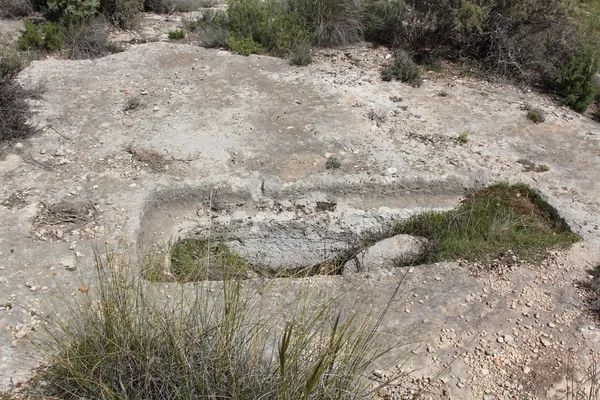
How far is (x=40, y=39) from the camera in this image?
8.60 m

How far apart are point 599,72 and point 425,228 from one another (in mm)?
4821

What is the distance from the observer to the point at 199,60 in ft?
28.0

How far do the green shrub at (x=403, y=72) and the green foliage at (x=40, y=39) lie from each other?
5109mm

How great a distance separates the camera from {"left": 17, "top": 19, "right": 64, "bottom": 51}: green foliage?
28.2 feet

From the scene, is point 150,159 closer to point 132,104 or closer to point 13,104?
point 132,104

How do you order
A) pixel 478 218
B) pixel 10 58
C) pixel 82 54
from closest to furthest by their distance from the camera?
pixel 478 218 → pixel 10 58 → pixel 82 54

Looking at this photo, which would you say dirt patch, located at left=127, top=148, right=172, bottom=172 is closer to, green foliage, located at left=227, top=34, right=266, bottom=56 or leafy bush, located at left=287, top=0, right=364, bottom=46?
green foliage, located at left=227, top=34, right=266, bottom=56

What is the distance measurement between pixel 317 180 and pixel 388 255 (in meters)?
1.23

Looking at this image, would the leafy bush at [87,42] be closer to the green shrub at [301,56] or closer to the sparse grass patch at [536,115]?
the green shrub at [301,56]

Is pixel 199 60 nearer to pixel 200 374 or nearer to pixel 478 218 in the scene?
pixel 478 218

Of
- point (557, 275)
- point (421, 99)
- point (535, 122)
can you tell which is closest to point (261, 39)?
point (421, 99)

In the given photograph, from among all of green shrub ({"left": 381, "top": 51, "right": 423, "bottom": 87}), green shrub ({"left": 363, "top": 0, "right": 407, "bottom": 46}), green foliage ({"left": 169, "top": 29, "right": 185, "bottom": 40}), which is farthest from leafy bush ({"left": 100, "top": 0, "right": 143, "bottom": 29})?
green shrub ({"left": 381, "top": 51, "right": 423, "bottom": 87})

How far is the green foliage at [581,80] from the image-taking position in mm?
7969

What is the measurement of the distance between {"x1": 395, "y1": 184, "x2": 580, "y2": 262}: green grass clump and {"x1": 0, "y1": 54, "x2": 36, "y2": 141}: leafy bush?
466 centimetres
